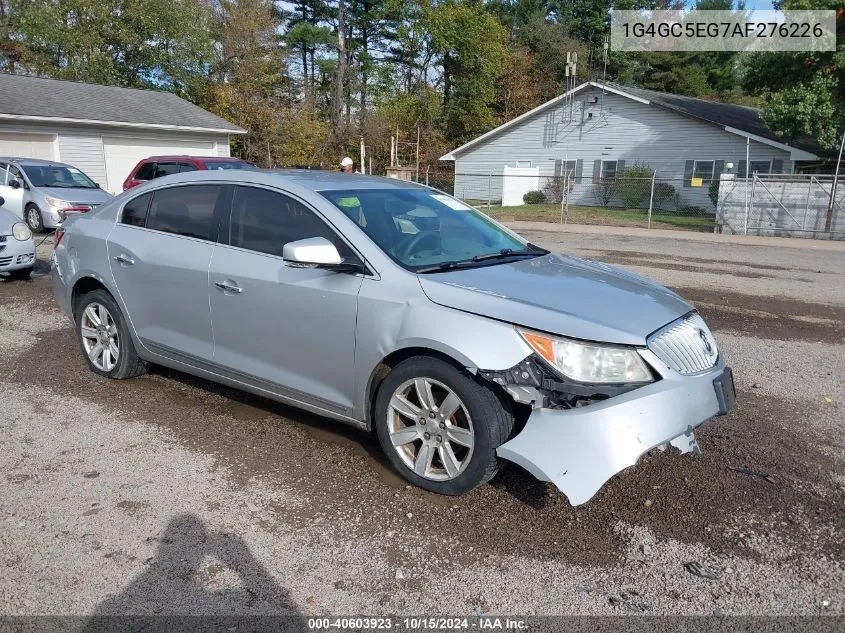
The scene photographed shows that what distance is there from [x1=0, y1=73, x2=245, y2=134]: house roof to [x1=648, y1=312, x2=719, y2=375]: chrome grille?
23.7 m

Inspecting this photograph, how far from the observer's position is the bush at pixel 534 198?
3303cm

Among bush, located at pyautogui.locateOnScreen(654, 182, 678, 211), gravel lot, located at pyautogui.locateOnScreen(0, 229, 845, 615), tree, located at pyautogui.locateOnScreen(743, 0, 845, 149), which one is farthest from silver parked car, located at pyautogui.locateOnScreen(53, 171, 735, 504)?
bush, located at pyautogui.locateOnScreen(654, 182, 678, 211)

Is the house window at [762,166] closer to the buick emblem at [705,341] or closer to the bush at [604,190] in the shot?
the bush at [604,190]

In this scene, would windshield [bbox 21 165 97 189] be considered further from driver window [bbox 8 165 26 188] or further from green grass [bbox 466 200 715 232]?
green grass [bbox 466 200 715 232]

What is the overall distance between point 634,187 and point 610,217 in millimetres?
6056

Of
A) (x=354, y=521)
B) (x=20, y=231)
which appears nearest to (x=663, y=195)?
(x=20, y=231)

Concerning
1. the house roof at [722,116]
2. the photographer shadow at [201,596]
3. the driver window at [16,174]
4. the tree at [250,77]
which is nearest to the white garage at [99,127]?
the tree at [250,77]

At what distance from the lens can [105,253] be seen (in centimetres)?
519

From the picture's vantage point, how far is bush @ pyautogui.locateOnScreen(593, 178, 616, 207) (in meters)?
31.7

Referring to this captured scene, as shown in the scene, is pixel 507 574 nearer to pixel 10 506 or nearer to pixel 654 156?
pixel 10 506

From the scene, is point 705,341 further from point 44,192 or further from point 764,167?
point 764,167

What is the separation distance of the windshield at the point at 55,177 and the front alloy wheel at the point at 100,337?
1136cm

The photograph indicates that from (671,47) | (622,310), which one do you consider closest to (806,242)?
(622,310)

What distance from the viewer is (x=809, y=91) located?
70.9 feet
